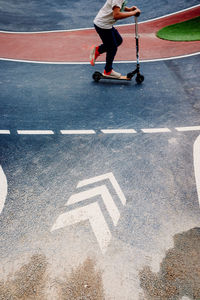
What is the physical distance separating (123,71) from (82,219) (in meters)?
6.06

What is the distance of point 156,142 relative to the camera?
4793 mm

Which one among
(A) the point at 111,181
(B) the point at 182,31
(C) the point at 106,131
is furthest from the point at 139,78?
(B) the point at 182,31

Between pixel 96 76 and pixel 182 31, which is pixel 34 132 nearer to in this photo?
pixel 96 76

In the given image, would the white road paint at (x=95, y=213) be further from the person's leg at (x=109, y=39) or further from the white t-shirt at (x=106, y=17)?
the white t-shirt at (x=106, y=17)

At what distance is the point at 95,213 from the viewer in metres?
3.45

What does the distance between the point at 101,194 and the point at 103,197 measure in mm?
67

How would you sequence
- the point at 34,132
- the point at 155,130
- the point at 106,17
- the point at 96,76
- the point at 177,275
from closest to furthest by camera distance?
the point at 177,275 → the point at 155,130 → the point at 34,132 → the point at 106,17 → the point at 96,76

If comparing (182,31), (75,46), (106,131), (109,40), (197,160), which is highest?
(109,40)

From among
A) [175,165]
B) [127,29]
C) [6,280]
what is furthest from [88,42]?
[6,280]

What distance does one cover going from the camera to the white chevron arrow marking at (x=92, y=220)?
10.3 ft

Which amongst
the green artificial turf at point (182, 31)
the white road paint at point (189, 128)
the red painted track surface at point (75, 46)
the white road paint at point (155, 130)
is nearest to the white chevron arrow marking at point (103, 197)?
the white road paint at point (155, 130)

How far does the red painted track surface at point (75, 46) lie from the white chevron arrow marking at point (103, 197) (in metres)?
6.63

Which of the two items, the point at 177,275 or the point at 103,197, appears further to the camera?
the point at 103,197

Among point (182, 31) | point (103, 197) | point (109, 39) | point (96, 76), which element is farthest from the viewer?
point (182, 31)
